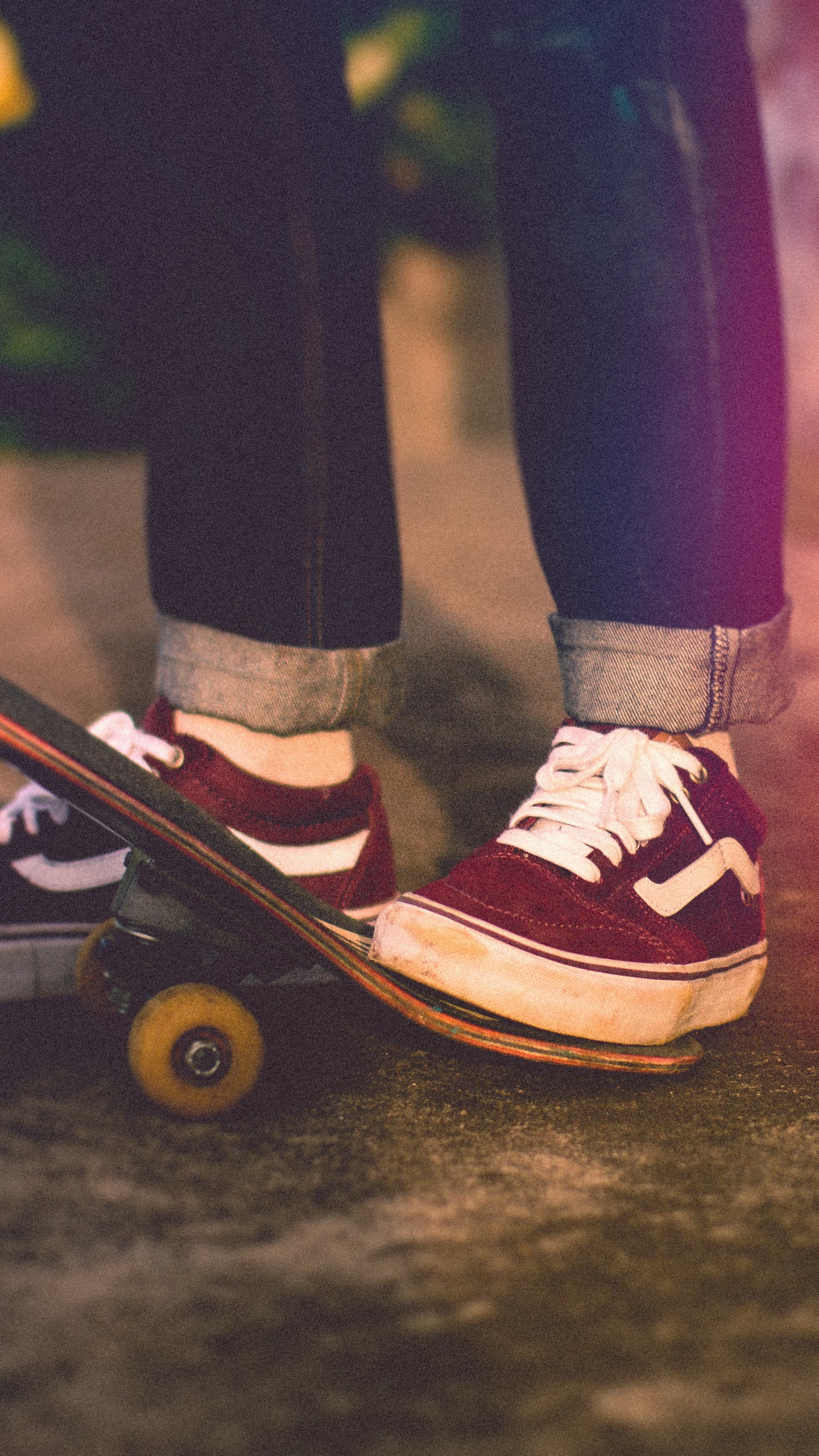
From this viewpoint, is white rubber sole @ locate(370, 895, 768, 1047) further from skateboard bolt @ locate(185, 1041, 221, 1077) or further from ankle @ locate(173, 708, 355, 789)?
ankle @ locate(173, 708, 355, 789)

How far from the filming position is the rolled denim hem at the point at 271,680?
119 centimetres

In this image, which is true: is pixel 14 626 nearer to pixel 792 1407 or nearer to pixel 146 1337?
pixel 146 1337

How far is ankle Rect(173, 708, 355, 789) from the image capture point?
4.02 ft

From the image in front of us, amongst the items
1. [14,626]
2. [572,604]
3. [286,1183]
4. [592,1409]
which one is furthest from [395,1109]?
[14,626]

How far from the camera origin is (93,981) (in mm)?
1093

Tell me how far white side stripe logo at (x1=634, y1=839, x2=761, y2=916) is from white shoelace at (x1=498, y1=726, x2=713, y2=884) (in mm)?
19

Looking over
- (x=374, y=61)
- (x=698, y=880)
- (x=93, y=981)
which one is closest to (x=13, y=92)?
(x=374, y=61)

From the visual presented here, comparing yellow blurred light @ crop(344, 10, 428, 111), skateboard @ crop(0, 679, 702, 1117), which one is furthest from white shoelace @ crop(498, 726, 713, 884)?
yellow blurred light @ crop(344, 10, 428, 111)

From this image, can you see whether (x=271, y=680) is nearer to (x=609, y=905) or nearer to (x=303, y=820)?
(x=303, y=820)

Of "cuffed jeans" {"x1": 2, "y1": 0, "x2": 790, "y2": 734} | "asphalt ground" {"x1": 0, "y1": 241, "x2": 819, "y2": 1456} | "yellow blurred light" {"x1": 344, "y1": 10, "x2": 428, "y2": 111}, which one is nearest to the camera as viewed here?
"asphalt ground" {"x1": 0, "y1": 241, "x2": 819, "y2": 1456}

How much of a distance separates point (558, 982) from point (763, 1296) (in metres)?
0.33

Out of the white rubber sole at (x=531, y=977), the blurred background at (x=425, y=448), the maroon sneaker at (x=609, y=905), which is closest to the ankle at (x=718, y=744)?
the maroon sneaker at (x=609, y=905)

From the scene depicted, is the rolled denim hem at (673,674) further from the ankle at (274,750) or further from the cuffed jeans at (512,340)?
the ankle at (274,750)

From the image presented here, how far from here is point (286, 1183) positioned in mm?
836
